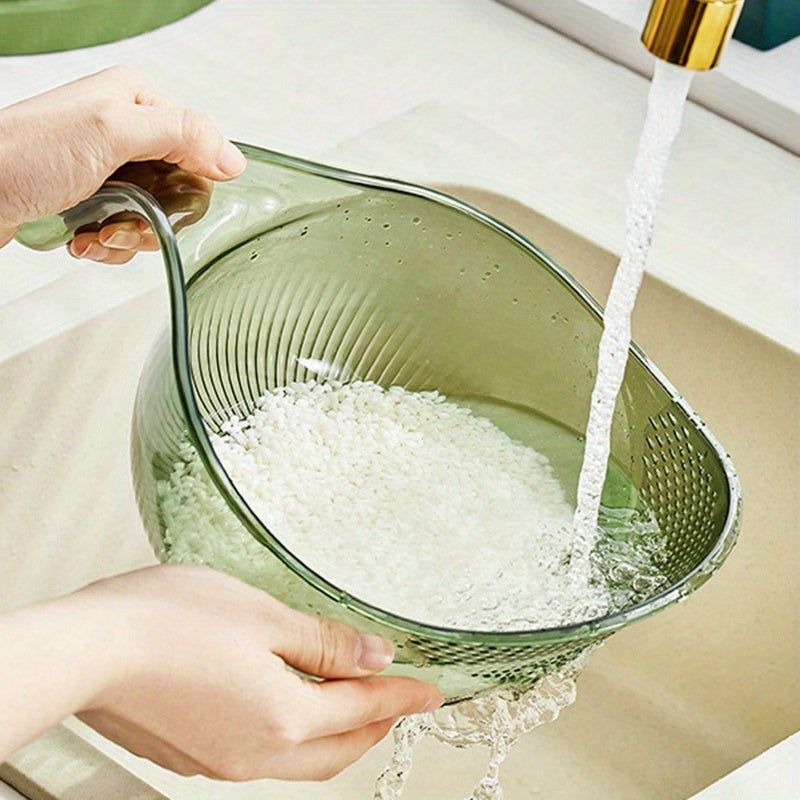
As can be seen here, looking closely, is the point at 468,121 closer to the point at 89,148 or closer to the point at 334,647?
the point at 89,148

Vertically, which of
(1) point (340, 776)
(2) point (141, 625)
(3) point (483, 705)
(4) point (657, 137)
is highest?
(4) point (657, 137)

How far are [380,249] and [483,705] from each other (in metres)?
0.22

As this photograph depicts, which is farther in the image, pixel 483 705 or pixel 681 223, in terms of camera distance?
pixel 681 223

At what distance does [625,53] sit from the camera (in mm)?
1037

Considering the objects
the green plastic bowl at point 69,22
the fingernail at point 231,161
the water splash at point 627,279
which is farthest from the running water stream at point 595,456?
the green plastic bowl at point 69,22

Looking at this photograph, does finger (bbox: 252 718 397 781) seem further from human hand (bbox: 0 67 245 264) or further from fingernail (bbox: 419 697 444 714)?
human hand (bbox: 0 67 245 264)

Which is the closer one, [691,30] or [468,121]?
[691,30]

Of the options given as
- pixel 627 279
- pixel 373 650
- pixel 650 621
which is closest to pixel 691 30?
pixel 627 279

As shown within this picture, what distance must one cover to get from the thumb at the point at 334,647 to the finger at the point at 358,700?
0.01 metres

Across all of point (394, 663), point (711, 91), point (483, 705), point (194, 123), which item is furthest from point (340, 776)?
point (711, 91)

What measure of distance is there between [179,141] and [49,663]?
251 mm

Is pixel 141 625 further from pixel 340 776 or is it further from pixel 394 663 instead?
pixel 340 776

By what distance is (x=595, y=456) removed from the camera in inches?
23.0

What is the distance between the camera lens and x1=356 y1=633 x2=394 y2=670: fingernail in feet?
1.68
